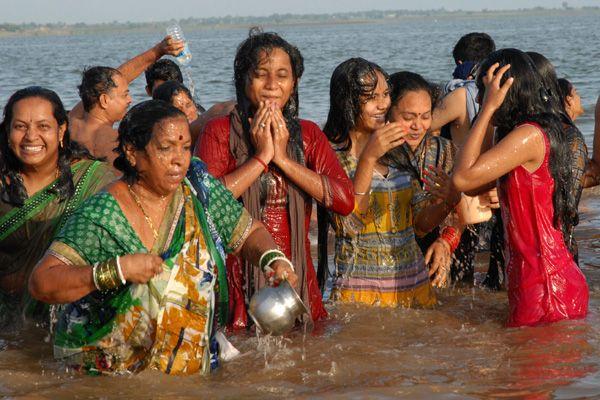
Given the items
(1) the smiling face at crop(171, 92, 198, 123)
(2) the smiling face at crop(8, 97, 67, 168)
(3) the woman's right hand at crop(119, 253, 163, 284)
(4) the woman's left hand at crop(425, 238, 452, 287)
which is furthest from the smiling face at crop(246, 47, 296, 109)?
(1) the smiling face at crop(171, 92, 198, 123)

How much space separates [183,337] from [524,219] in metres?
1.66

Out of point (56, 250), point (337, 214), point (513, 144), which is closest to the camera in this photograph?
point (56, 250)

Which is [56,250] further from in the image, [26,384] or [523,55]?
[523,55]

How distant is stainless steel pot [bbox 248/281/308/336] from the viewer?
3.94 meters

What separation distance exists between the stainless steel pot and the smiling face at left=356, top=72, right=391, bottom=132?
1.37 meters

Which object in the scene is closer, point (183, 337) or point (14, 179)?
point (183, 337)

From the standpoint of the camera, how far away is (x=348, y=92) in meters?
5.04

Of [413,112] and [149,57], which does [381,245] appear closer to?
[413,112]

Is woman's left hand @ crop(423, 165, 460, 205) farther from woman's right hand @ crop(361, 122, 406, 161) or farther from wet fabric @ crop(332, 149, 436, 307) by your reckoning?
woman's right hand @ crop(361, 122, 406, 161)

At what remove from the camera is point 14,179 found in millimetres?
4879

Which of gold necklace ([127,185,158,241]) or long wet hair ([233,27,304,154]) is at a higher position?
long wet hair ([233,27,304,154])

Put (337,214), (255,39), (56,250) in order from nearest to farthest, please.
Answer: (56,250), (255,39), (337,214)

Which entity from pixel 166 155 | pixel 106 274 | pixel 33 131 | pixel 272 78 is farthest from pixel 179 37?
pixel 106 274

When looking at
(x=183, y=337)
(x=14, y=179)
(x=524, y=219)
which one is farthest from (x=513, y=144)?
(x=14, y=179)
